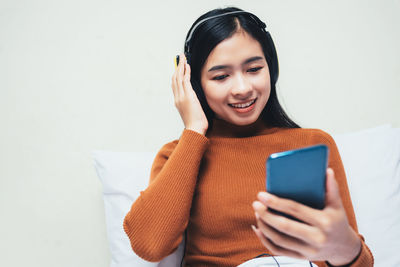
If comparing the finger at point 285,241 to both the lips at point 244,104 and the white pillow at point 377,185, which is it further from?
the white pillow at point 377,185

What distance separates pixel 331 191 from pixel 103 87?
1.01m

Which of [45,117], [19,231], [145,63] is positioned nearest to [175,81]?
[145,63]

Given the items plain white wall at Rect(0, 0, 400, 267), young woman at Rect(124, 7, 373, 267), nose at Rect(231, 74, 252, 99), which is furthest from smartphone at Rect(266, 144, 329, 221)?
plain white wall at Rect(0, 0, 400, 267)

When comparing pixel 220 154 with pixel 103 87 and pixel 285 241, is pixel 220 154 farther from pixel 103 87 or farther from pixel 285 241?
pixel 103 87

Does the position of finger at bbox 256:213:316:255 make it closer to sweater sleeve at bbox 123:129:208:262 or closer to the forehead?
sweater sleeve at bbox 123:129:208:262

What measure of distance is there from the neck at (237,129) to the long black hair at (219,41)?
5cm

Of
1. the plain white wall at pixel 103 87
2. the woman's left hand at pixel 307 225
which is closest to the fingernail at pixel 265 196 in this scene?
the woman's left hand at pixel 307 225

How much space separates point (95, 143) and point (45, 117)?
0.21 metres

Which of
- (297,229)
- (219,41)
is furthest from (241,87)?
(297,229)

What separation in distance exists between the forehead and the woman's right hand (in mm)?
100

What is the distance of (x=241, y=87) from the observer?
82 centimetres

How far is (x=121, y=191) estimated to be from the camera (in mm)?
1055

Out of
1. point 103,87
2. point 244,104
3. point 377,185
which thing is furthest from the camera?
point 103,87

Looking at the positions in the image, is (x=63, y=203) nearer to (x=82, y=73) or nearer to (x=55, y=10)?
(x=82, y=73)
